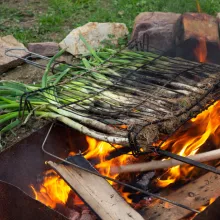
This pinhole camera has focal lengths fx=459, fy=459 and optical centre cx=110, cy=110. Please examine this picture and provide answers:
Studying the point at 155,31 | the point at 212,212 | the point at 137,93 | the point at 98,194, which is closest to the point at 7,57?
the point at 155,31

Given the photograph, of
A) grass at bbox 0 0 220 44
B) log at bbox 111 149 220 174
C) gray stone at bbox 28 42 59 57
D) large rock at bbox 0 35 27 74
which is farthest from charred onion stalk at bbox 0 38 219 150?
grass at bbox 0 0 220 44

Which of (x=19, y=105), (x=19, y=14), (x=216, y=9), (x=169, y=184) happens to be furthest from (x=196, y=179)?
(x=19, y=14)

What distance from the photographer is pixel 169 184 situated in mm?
3455

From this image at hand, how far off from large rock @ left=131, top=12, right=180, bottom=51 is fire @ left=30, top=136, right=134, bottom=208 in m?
2.00

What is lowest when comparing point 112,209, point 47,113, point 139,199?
point 139,199

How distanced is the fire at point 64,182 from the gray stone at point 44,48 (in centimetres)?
263

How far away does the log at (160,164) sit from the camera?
9.89ft

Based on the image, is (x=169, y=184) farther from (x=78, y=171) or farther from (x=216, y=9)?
(x=216, y=9)

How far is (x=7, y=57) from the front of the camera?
225 inches

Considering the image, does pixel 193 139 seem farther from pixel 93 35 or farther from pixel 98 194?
pixel 93 35

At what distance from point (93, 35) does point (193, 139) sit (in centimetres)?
293

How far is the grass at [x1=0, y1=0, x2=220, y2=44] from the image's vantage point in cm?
664

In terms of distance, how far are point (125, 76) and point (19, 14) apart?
380 centimetres

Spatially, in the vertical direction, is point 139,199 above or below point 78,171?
below
